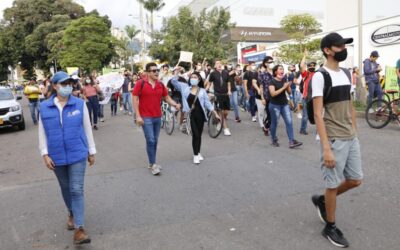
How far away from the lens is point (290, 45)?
26156mm

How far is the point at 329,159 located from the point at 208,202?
1947 mm

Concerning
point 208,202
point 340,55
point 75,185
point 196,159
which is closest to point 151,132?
point 196,159

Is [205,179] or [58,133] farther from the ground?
[58,133]

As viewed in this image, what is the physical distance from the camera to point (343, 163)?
3553 mm

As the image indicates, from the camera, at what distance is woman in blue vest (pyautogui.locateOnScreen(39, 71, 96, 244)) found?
12.7 feet

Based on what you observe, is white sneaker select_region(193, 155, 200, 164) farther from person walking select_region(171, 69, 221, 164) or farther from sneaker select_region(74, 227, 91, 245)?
sneaker select_region(74, 227, 91, 245)

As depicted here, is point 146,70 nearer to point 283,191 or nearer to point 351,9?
point 283,191

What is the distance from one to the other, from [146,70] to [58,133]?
2.78 meters

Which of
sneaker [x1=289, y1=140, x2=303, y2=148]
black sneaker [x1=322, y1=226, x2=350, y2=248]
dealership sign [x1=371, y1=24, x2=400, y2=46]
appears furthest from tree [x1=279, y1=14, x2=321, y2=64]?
black sneaker [x1=322, y1=226, x2=350, y2=248]

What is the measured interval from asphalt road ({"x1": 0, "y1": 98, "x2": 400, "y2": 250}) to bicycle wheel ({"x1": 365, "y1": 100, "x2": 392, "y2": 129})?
1119 mm

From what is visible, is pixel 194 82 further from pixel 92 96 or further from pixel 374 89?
pixel 374 89

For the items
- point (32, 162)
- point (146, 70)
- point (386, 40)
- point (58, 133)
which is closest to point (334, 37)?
point (58, 133)

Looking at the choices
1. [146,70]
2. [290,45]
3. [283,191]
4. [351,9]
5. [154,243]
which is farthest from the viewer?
[351,9]

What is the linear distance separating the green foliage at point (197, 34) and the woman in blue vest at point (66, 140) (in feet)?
101
